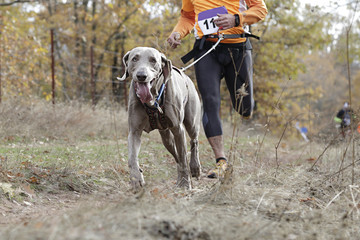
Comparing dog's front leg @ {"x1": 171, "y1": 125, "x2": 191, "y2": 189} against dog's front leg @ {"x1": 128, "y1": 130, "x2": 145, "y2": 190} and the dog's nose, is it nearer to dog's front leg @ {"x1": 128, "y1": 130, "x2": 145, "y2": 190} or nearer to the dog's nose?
dog's front leg @ {"x1": 128, "y1": 130, "x2": 145, "y2": 190}

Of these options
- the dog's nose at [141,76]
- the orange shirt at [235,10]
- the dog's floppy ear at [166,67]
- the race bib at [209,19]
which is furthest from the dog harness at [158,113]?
the orange shirt at [235,10]

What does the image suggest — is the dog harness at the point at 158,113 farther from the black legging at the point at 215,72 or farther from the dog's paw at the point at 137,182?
the black legging at the point at 215,72

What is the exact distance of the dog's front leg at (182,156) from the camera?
12.1 feet

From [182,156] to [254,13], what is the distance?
1750mm

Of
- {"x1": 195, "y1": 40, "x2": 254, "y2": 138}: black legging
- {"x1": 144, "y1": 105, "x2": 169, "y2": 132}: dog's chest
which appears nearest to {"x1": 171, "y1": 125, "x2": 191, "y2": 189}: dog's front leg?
{"x1": 144, "y1": 105, "x2": 169, "y2": 132}: dog's chest

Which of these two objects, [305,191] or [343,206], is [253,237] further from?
[305,191]

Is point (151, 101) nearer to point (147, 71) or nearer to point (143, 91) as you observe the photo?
point (143, 91)

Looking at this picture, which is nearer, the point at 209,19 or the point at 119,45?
the point at 209,19

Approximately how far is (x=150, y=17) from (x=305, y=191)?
15824 millimetres

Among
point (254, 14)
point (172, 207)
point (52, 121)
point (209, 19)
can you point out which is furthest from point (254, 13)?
point (52, 121)

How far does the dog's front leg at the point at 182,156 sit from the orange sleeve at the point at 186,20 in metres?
1.39

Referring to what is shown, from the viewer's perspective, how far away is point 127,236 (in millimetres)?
1741

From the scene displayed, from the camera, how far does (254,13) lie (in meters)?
4.34

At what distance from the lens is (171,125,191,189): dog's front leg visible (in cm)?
370
